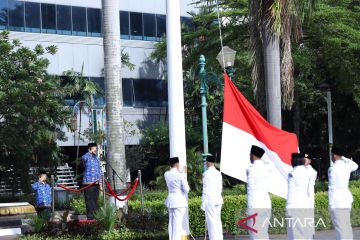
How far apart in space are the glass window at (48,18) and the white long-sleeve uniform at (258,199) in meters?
33.9

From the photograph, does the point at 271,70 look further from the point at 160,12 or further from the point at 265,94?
the point at 160,12

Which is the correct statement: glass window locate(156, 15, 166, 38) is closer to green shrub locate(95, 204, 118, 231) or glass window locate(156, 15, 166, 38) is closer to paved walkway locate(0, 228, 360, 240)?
→ paved walkway locate(0, 228, 360, 240)

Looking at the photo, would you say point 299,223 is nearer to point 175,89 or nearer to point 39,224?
point 175,89

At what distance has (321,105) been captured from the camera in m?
42.8

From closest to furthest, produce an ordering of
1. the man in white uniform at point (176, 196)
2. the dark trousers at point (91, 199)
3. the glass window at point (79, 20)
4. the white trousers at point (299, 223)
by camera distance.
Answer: the white trousers at point (299, 223) → the man in white uniform at point (176, 196) → the dark trousers at point (91, 199) → the glass window at point (79, 20)

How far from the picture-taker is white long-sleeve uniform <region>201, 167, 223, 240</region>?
15.1m

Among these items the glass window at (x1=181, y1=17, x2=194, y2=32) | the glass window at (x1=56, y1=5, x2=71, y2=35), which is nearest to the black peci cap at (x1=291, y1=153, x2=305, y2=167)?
the glass window at (x1=56, y1=5, x2=71, y2=35)

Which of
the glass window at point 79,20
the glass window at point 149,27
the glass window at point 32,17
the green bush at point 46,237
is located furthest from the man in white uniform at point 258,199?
the glass window at point 149,27

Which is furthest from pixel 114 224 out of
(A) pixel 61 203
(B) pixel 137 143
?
(B) pixel 137 143

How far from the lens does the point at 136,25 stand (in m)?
49.6

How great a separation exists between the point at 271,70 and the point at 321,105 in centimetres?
2421

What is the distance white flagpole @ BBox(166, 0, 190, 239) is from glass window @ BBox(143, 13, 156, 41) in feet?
112

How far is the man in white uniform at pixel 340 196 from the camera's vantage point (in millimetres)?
13008

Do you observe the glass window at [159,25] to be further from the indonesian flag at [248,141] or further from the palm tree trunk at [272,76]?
the indonesian flag at [248,141]
